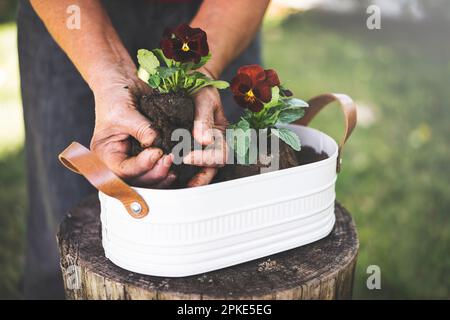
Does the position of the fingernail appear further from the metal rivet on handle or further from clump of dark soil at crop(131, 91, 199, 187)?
the metal rivet on handle

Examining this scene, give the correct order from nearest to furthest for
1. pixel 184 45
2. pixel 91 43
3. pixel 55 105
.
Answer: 1. pixel 184 45
2. pixel 91 43
3. pixel 55 105

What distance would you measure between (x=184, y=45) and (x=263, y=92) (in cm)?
24

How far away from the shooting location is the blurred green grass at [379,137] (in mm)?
2723

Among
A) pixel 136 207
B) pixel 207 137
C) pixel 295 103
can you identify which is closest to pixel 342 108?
pixel 295 103

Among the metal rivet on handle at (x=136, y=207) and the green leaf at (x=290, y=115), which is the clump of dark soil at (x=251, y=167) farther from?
the metal rivet on handle at (x=136, y=207)

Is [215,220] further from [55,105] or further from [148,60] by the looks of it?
[55,105]

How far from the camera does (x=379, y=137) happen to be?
12.4ft

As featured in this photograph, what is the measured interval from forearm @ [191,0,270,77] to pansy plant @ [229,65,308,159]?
10.2 inches

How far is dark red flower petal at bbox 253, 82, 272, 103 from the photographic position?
144cm

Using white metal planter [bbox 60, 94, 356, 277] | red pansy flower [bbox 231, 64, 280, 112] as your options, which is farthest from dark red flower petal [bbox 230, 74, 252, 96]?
white metal planter [bbox 60, 94, 356, 277]

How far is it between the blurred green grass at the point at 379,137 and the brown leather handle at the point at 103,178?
5.00 feet

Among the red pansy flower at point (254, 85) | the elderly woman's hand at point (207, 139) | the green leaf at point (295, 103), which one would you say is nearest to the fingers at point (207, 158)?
the elderly woman's hand at point (207, 139)

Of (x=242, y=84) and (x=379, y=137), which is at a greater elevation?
(x=242, y=84)

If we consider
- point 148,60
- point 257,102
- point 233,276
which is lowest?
point 233,276
